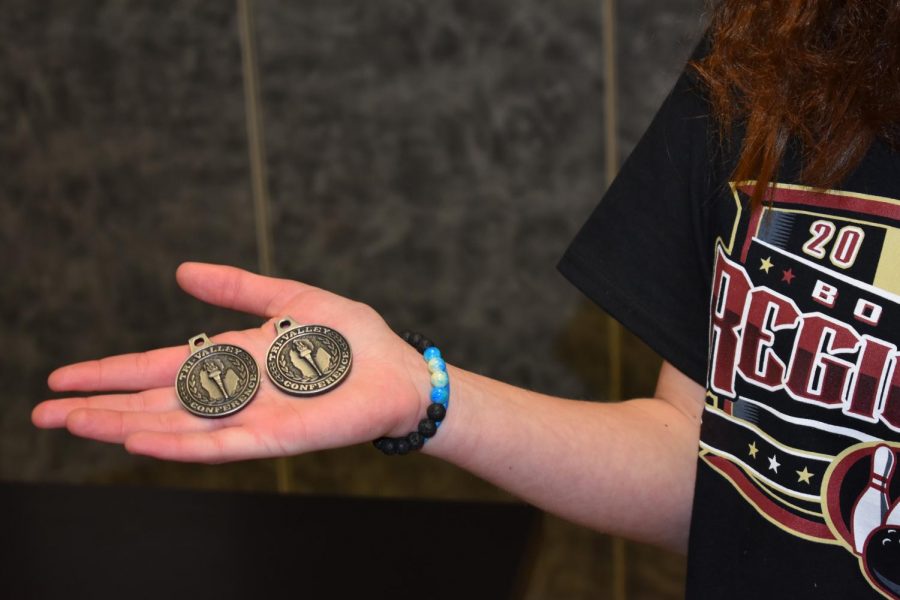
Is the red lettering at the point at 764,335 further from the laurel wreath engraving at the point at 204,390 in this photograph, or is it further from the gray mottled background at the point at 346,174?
the gray mottled background at the point at 346,174

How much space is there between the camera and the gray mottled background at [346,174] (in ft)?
6.36

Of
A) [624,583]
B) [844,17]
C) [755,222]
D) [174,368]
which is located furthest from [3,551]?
[624,583]

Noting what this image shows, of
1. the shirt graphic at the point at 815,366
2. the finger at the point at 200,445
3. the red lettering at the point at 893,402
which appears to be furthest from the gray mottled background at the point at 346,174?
the finger at the point at 200,445

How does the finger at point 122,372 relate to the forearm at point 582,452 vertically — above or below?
above

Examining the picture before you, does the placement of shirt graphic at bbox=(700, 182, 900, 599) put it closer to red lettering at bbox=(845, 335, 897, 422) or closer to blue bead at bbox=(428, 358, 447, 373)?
red lettering at bbox=(845, 335, 897, 422)

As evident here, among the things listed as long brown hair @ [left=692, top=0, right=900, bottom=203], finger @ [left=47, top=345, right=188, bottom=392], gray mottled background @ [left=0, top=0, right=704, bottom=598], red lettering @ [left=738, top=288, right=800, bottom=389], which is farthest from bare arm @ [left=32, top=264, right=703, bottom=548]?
gray mottled background @ [left=0, top=0, right=704, bottom=598]

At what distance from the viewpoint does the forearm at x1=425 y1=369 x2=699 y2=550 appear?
86 centimetres

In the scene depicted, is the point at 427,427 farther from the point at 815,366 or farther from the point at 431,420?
the point at 815,366

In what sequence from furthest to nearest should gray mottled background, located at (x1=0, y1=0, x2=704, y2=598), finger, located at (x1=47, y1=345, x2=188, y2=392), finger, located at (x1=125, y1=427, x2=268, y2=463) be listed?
gray mottled background, located at (x1=0, y1=0, x2=704, y2=598), finger, located at (x1=47, y1=345, x2=188, y2=392), finger, located at (x1=125, y1=427, x2=268, y2=463)

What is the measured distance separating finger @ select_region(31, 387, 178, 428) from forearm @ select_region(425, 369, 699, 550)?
237 millimetres

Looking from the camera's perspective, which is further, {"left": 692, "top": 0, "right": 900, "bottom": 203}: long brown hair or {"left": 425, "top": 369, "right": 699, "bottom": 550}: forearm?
{"left": 425, "top": 369, "right": 699, "bottom": 550}: forearm

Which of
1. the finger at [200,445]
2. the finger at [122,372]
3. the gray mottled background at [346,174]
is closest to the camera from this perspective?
the finger at [200,445]

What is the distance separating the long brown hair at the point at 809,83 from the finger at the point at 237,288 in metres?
0.43

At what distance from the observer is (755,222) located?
80cm
